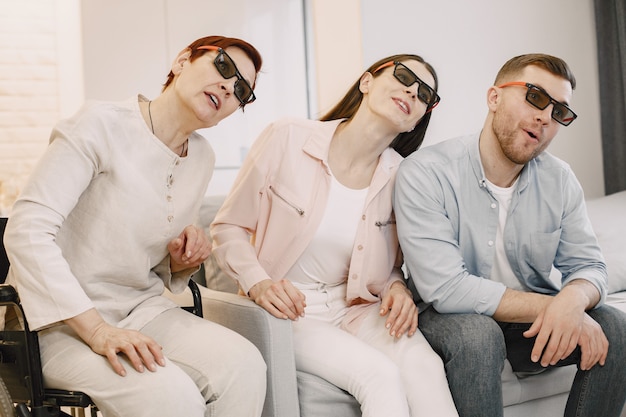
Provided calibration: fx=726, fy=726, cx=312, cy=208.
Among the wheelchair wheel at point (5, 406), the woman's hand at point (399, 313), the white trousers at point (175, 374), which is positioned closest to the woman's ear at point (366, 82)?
the woman's hand at point (399, 313)

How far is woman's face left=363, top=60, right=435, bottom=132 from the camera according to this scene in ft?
6.79

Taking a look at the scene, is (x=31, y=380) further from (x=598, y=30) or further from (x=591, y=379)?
(x=598, y=30)

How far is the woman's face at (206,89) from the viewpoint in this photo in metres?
1.77

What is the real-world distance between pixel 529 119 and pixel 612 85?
2.06 meters

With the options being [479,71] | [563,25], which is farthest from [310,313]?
[563,25]

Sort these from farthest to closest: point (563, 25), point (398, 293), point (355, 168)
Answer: point (563, 25) → point (355, 168) → point (398, 293)

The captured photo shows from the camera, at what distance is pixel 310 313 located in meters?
2.06

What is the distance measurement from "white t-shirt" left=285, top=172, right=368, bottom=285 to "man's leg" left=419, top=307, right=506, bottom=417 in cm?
38

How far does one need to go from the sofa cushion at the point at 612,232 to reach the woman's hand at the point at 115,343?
1975 mm

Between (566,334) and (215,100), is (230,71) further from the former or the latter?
(566,334)

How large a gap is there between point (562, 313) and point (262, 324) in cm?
79

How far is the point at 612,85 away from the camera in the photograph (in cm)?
386

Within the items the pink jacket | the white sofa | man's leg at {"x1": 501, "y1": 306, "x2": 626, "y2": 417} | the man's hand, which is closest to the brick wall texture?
the white sofa

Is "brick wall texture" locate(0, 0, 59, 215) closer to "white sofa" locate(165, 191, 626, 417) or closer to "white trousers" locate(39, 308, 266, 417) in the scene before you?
"white sofa" locate(165, 191, 626, 417)
